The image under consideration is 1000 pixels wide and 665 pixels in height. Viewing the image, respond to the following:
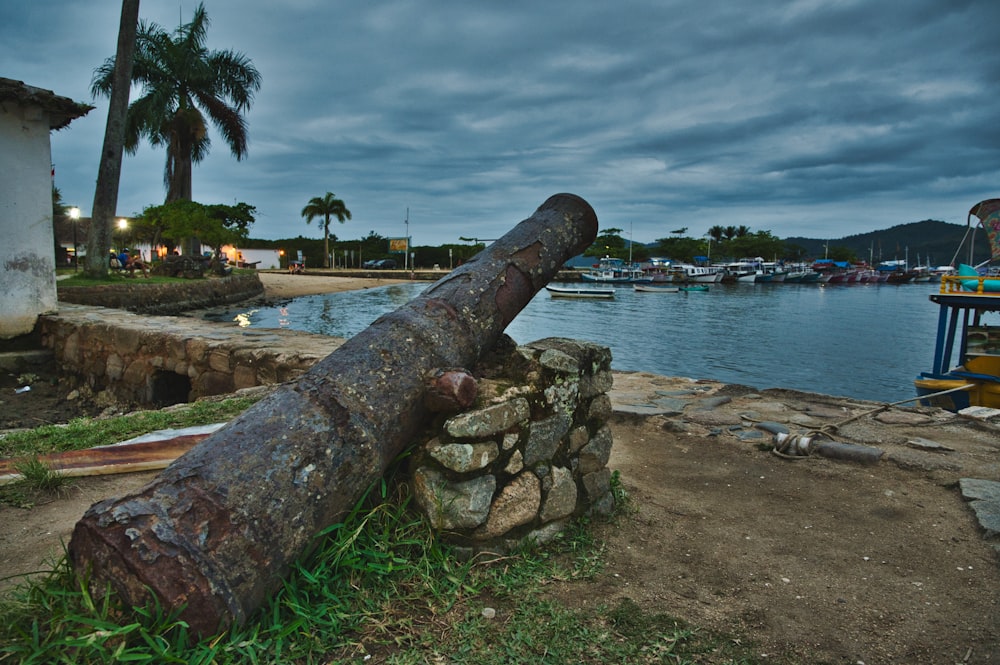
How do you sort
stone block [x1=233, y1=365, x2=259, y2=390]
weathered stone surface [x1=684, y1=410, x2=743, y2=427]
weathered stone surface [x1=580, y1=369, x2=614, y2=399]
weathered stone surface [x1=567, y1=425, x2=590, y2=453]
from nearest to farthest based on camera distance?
weathered stone surface [x1=567, y1=425, x2=590, y2=453]
weathered stone surface [x1=580, y1=369, x2=614, y2=399]
weathered stone surface [x1=684, y1=410, x2=743, y2=427]
stone block [x1=233, y1=365, x2=259, y2=390]

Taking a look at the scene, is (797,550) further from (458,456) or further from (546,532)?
(458,456)

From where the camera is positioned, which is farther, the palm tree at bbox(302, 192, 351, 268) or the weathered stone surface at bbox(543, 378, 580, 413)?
the palm tree at bbox(302, 192, 351, 268)

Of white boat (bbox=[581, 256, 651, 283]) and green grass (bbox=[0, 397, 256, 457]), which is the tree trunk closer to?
green grass (bbox=[0, 397, 256, 457])

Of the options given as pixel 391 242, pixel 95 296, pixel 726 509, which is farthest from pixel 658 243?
pixel 726 509

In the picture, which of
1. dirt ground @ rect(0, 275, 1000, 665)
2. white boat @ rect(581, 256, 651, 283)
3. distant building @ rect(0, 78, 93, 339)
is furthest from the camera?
white boat @ rect(581, 256, 651, 283)

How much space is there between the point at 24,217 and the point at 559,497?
32.3ft

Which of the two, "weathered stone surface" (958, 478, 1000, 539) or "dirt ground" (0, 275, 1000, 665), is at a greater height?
"weathered stone surface" (958, 478, 1000, 539)

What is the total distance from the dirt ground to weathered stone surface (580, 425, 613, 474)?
12.7 inches

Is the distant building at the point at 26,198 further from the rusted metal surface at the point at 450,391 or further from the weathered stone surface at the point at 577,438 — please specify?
the weathered stone surface at the point at 577,438

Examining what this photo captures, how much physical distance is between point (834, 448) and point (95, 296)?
55.5 feet

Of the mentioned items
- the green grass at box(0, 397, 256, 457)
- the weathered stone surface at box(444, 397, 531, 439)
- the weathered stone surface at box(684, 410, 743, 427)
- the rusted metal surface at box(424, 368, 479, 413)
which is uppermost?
the rusted metal surface at box(424, 368, 479, 413)

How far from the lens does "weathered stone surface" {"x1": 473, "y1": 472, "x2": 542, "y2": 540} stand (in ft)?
8.59

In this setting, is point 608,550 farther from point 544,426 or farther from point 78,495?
point 78,495

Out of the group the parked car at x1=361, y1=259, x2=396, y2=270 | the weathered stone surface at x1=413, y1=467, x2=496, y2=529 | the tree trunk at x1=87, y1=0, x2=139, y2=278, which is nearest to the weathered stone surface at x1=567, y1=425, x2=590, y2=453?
the weathered stone surface at x1=413, y1=467, x2=496, y2=529
